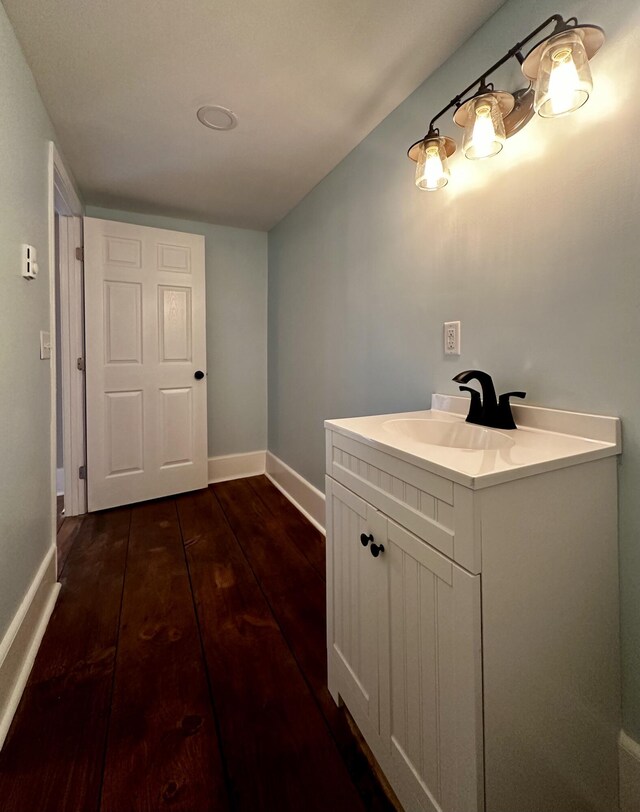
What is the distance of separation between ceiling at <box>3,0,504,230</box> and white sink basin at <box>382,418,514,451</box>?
1273 millimetres

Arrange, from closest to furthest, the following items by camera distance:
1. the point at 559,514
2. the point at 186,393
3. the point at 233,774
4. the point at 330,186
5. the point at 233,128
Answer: the point at 559,514 < the point at 233,774 < the point at 233,128 < the point at 330,186 < the point at 186,393

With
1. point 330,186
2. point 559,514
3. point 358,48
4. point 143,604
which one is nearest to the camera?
point 559,514

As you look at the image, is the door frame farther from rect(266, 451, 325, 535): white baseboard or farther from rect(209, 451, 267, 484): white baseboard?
rect(266, 451, 325, 535): white baseboard

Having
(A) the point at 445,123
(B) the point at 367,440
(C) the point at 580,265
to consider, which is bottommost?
(B) the point at 367,440

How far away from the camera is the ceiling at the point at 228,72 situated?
1151 mm

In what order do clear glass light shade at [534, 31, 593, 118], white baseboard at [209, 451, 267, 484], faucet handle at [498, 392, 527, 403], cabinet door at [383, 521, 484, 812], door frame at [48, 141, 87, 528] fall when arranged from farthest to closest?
white baseboard at [209, 451, 267, 484], door frame at [48, 141, 87, 528], faucet handle at [498, 392, 527, 403], clear glass light shade at [534, 31, 593, 118], cabinet door at [383, 521, 484, 812]

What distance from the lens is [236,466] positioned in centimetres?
321

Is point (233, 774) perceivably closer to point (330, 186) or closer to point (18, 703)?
point (18, 703)

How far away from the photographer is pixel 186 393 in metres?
2.83

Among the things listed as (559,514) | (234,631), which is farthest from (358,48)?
(234,631)

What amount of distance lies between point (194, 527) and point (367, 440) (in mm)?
1771

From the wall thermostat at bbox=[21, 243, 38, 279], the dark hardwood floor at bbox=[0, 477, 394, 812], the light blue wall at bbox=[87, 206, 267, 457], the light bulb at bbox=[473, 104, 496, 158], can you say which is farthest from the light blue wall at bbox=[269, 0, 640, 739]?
the wall thermostat at bbox=[21, 243, 38, 279]

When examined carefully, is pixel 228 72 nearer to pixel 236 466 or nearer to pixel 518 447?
pixel 518 447

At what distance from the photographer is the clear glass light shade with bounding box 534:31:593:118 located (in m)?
0.82
